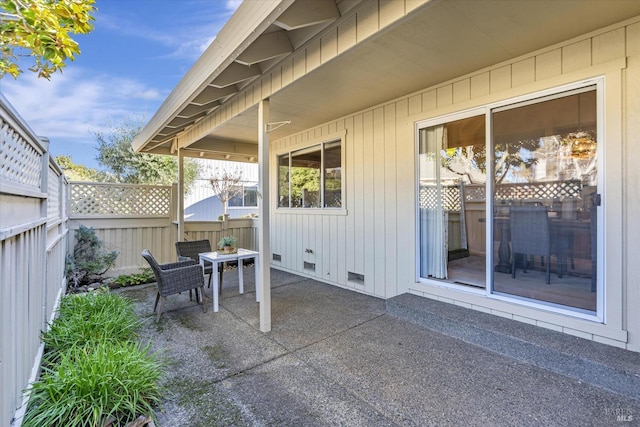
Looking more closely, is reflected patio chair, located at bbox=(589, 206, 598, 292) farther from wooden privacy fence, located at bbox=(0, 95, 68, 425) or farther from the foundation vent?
wooden privacy fence, located at bbox=(0, 95, 68, 425)

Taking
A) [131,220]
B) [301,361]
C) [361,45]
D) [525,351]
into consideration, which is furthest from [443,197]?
[131,220]

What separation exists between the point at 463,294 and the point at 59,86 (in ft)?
60.8

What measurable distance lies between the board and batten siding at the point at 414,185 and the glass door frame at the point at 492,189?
0.04 metres

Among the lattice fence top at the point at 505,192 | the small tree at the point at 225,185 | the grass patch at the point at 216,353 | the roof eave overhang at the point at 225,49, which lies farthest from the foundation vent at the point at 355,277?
the small tree at the point at 225,185

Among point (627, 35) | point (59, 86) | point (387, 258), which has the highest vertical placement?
point (59, 86)

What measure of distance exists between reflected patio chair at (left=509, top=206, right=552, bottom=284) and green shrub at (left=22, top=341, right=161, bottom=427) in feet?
11.3

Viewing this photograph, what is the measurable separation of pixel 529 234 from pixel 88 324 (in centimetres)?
430

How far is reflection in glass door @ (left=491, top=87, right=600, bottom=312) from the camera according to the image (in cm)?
Answer: 262

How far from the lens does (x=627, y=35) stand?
2.36m

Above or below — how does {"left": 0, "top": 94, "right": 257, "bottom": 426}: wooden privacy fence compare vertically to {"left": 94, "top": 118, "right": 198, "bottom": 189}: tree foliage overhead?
below

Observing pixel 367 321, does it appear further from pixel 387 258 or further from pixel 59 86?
pixel 59 86

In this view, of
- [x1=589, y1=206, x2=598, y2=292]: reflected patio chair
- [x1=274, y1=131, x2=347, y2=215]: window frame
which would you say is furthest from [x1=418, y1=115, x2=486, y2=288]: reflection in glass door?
Result: [x1=274, y1=131, x2=347, y2=215]: window frame

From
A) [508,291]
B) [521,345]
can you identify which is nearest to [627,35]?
[508,291]

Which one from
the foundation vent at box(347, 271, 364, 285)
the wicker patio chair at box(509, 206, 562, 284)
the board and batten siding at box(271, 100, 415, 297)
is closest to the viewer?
the wicker patio chair at box(509, 206, 562, 284)
